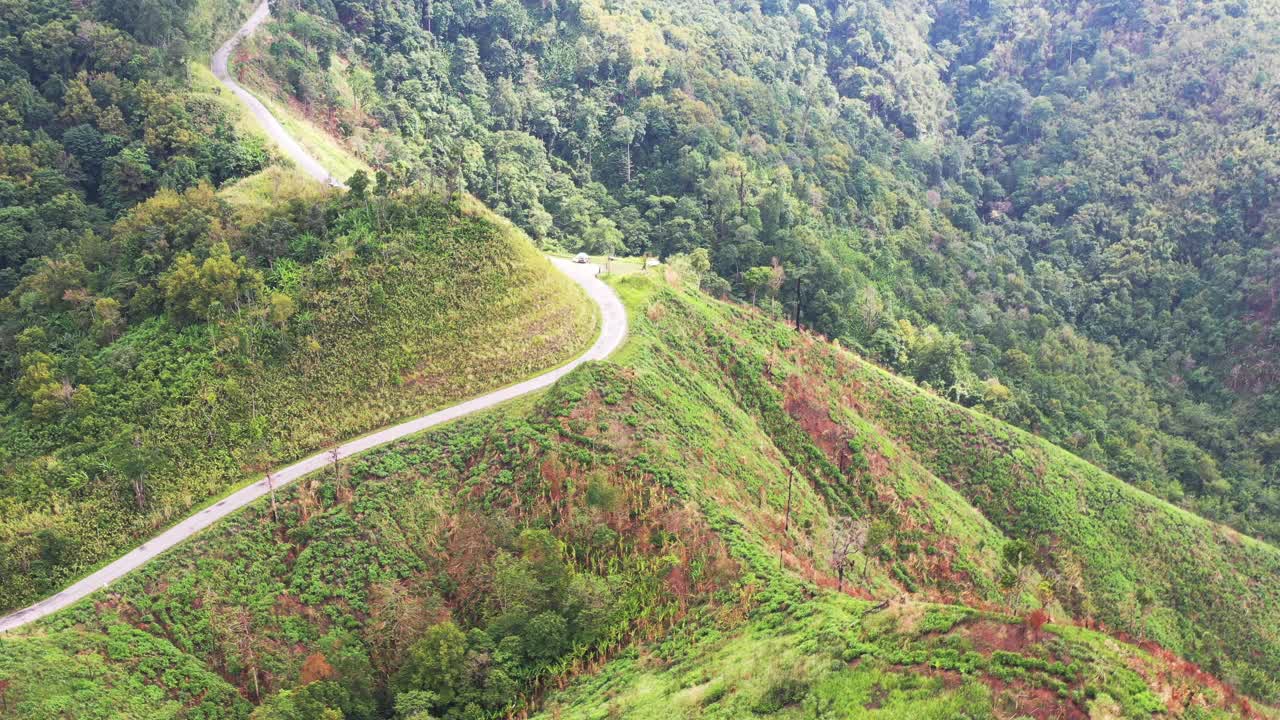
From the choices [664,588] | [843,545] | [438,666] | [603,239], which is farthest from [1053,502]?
[603,239]

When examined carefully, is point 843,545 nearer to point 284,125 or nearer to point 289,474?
point 289,474

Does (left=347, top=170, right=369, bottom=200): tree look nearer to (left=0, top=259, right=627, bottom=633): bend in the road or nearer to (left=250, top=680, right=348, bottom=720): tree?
(left=0, top=259, right=627, bottom=633): bend in the road

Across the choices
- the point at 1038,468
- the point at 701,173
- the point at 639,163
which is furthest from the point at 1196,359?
the point at 639,163

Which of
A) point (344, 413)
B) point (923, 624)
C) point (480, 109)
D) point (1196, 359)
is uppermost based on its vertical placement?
point (480, 109)

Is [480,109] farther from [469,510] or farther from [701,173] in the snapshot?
[469,510]

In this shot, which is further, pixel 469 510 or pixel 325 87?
pixel 325 87

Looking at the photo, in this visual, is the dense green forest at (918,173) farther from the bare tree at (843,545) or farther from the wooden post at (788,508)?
the bare tree at (843,545)
